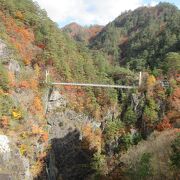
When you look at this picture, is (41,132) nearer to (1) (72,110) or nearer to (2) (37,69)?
(1) (72,110)

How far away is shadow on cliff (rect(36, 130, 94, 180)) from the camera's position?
4153cm

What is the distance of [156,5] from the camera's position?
99188 mm

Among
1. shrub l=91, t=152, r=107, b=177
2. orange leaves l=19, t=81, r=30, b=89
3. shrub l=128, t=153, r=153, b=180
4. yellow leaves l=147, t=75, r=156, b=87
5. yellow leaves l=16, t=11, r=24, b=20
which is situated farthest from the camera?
yellow leaves l=147, t=75, r=156, b=87

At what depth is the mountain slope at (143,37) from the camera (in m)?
68.4

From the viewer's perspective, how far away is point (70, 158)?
141ft

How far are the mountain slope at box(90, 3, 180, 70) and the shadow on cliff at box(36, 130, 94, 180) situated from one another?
2380cm

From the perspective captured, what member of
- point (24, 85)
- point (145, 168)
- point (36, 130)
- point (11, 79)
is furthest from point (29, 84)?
point (145, 168)

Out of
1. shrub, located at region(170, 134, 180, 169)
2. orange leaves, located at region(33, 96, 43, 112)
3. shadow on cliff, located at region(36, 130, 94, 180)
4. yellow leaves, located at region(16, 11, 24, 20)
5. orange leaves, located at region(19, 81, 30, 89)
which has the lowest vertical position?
shadow on cliff, located at region(36, 130, 94, 180)

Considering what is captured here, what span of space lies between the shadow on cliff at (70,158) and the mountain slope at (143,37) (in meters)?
23.8

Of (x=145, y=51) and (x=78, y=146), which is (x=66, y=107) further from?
(x=145, y=51)

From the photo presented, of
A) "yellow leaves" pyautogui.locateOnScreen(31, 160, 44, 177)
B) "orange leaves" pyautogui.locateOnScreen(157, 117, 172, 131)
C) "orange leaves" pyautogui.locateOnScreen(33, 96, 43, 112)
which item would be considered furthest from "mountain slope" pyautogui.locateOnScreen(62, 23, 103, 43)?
"yellow leaves" pyautogui.locateOnScreen(31, 160, 44, 177)

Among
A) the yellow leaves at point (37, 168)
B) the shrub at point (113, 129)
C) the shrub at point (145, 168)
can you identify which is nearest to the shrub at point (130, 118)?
the shrub at point (113, 129)

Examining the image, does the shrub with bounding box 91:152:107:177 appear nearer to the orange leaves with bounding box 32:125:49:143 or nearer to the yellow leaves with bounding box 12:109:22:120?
the orange leaves with bounding box 32:125:49:143

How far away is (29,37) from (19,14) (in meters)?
3.29
